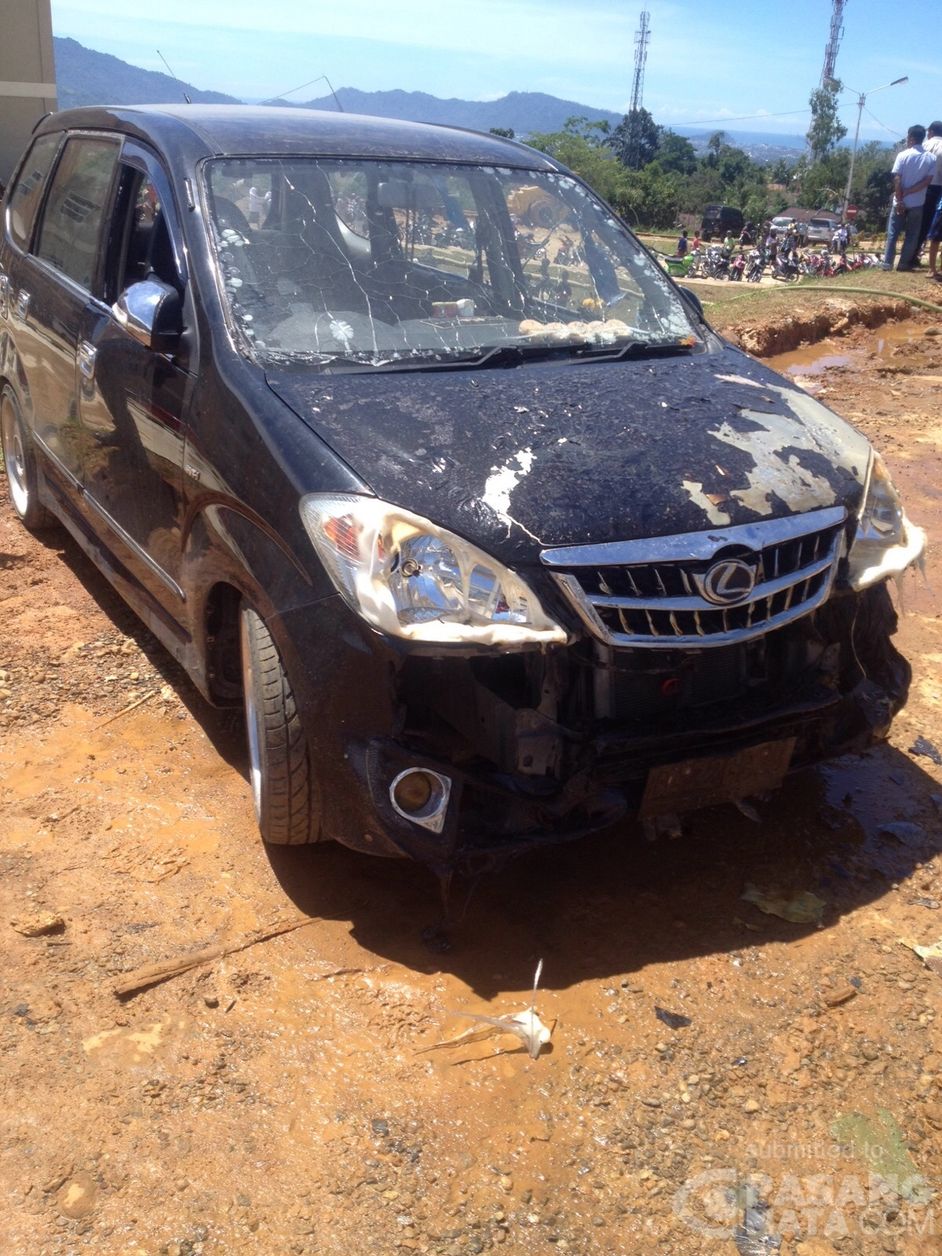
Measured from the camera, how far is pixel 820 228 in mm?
44812

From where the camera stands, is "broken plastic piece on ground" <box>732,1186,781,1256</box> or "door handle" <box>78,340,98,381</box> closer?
"broken plastic piece on ground" <box>732,1186,781,1256</box>

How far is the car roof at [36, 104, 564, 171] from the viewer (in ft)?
12.3

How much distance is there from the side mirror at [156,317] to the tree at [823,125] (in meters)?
96.7

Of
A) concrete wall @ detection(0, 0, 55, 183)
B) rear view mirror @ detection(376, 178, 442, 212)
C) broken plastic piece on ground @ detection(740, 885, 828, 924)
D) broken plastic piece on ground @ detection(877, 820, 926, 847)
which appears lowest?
broken plastic piece on ground @ detection(877, 820, 926, 847)

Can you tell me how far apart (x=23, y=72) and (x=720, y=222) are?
131 ft

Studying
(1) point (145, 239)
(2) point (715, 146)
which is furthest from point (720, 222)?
(2) point (715, 146)

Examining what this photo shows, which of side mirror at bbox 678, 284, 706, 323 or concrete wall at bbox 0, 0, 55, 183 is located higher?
concrete wall at bbox 0, 0, 55, 183

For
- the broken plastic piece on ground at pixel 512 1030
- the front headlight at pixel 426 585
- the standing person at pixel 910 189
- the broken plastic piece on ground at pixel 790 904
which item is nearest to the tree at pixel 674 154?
the standing person at pixel 910 189

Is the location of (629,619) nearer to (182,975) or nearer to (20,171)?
(182,975)

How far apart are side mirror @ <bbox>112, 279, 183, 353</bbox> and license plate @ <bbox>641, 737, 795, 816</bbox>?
1.87 metres

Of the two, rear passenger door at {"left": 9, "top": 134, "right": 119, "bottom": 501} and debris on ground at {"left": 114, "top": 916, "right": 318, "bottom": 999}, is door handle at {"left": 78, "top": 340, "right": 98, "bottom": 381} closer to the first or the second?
rear passenger door at {"left": 9, "top": 134, "right": 119, "bottom": 501}

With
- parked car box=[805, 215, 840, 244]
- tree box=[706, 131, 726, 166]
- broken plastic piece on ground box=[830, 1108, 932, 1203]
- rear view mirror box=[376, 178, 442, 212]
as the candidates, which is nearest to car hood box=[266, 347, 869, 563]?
rear view mirror box=[376, 178, 442, 212]

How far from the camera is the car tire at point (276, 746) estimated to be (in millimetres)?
2873

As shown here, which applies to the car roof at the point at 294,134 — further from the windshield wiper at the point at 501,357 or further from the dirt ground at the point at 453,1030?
the dirt ground at the point at 453,1030
